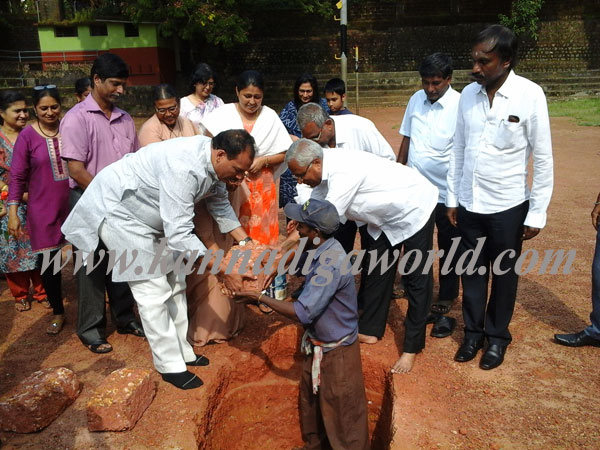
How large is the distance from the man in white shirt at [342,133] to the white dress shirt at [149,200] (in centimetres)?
82

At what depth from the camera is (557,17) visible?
2181 cm

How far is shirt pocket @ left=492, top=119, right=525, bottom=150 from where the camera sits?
320 centimetres

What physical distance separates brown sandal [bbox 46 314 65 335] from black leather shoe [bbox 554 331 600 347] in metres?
4.03

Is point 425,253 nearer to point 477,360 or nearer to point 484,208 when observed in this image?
point 484,208

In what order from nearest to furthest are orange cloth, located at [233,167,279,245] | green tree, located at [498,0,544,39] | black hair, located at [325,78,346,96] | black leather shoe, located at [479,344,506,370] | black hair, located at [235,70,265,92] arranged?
1. black leather shoe, located at [479,344,506,370]
2. black hair, located at [235,70,265,92]
3. orange cloth, located at [233,167,279,245]
4. black hair, located at [325,78,346,96]
5. green tree, located at [498,0,544,39]

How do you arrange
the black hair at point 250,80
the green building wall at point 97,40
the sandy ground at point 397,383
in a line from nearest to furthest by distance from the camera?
the sandy ground at point 397,383, the black hair at point 250,80, the green building wall at point 97,40

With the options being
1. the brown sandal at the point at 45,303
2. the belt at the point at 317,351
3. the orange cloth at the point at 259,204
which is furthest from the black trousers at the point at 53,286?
the belt at the point at 317,351

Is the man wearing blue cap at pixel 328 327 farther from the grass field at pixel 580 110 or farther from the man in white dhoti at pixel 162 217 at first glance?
the grass field at pixel 580 110

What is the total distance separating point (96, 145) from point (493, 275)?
306 cm

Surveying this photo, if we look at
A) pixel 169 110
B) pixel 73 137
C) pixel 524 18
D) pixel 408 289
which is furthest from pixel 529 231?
pixel 524 18

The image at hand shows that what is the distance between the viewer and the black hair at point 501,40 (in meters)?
3.06

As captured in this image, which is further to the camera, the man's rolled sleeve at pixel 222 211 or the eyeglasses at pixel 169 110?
the eyeglasses at pixel 169 110

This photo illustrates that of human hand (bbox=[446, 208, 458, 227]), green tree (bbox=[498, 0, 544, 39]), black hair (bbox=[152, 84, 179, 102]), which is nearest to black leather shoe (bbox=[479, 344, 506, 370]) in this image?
human hand (bbox=[446, 208, 458, 227])

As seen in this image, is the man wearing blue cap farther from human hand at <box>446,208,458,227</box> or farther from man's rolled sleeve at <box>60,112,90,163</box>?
man's rolled sleeve at <box>60,112,90,163</box>
